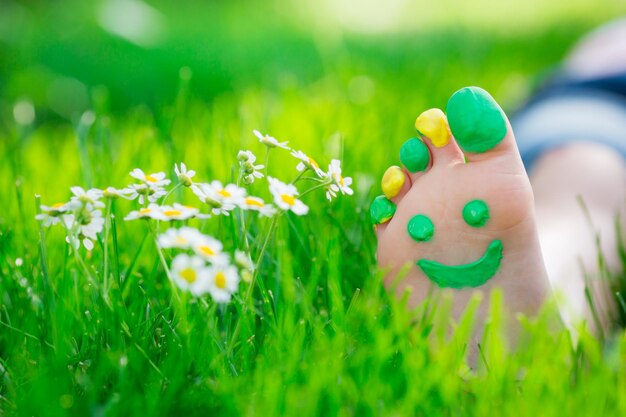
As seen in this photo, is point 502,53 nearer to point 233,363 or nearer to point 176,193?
point 176,193

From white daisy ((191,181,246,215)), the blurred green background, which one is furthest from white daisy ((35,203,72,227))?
the blurred green background

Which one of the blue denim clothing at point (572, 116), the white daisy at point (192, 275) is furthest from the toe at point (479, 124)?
the blue denim clothing at point (572, 116)

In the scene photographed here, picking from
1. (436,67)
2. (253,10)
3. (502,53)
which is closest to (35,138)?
(436,67)

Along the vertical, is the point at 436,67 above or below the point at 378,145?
above

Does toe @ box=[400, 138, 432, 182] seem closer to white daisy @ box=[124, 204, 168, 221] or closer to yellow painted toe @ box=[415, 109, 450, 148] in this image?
yellow painted toe @ box=[415, 109, 450, 148]

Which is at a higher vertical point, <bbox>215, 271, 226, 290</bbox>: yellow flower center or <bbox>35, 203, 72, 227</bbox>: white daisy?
<bbox>35, 203, 72, 227</bbox>: white daisy

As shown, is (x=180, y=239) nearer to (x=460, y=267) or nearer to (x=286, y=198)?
(x=286, y=198)
